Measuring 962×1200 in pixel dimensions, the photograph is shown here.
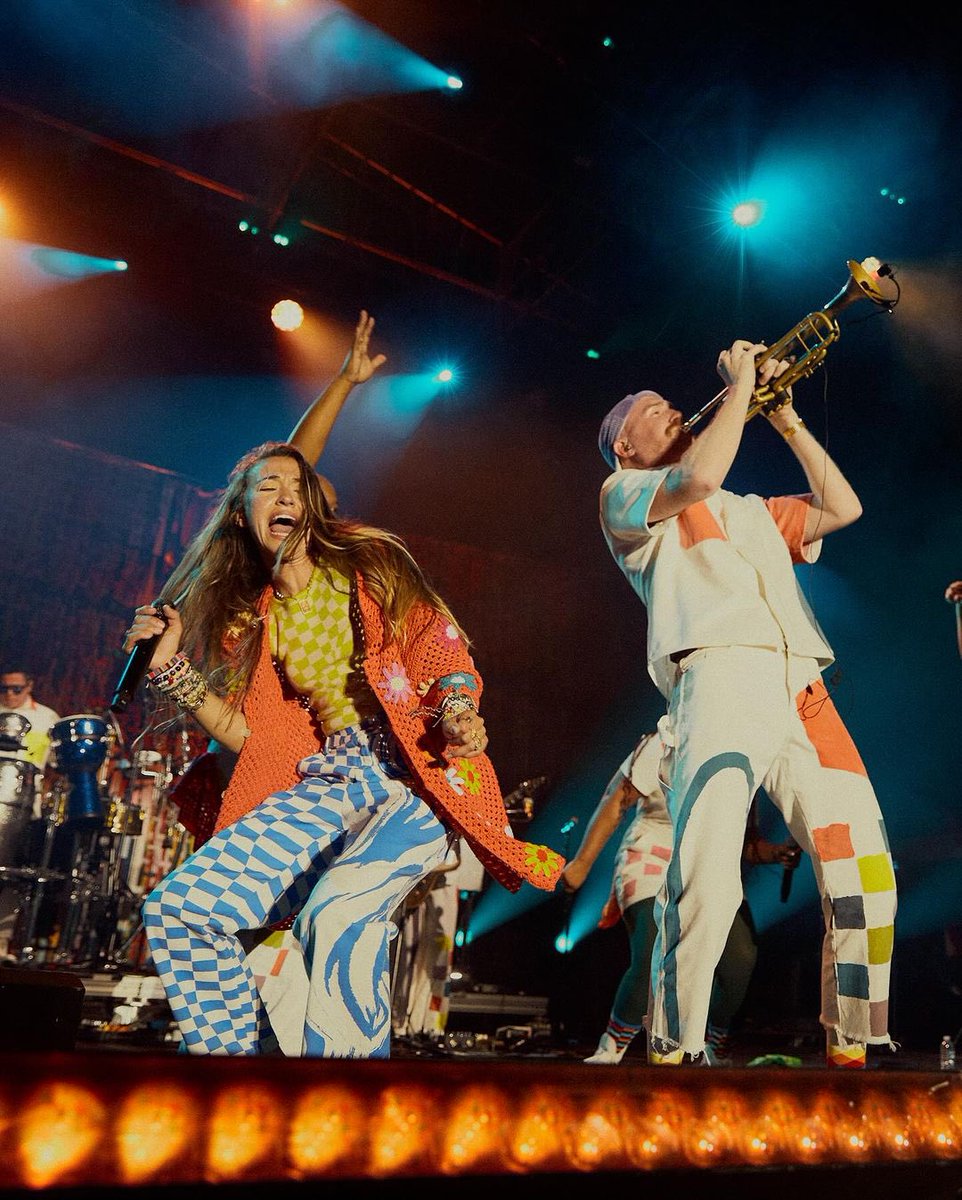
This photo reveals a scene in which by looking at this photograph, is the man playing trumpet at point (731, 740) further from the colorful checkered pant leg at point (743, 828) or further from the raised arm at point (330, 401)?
the raised arm at point (330, 401)

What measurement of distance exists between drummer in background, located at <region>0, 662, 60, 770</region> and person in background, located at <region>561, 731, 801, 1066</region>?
5.22m

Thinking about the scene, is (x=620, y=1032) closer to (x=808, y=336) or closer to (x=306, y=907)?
(x=306, y=907)

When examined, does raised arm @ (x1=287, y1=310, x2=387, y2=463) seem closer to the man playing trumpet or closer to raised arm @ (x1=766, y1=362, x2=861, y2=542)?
the man playing trumpet

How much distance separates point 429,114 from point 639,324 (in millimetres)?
2716

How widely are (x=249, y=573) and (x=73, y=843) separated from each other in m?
5.86

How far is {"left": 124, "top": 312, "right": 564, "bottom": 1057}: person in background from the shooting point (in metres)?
2.12

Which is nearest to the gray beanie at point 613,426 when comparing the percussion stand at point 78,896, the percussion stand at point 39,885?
the percussion stand at point 39,885

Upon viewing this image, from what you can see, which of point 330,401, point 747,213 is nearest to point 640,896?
point 330,401

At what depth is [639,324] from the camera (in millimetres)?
9273

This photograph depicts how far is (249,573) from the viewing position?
2951 mm

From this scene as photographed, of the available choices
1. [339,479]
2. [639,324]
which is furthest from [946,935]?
[339,479]

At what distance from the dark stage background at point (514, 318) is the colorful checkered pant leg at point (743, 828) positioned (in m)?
3.42

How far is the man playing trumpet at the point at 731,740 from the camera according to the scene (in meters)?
2.48

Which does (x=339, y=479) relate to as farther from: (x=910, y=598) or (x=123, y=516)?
(x=910, y=598)
